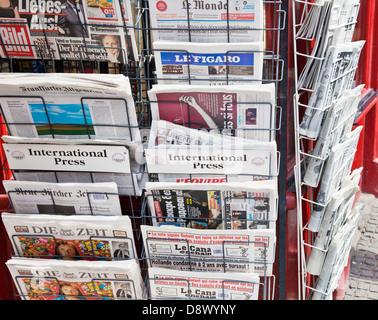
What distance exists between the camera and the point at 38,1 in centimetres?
120

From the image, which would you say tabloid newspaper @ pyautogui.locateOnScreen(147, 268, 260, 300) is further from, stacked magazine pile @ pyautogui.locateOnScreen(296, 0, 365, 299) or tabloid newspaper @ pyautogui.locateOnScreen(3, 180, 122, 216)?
stacked magazine pile @ pyautogui.locateOnScreen(296, 0, 365, 299)

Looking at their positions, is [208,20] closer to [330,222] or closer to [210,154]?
[210,154]

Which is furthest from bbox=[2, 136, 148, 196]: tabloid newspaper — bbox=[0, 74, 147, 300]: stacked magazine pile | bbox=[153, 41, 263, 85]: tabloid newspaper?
bbox=[153, 41, 263, 85]: tabloid newspaper

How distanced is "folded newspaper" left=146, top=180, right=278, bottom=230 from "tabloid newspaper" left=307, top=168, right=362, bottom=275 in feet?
1.22

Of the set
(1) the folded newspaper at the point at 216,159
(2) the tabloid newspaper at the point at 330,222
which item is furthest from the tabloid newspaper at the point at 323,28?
(2) the tabloid newspaper at the point at 330,222

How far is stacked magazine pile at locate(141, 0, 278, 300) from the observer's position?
1158 millimetres

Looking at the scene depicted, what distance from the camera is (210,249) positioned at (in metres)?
1.31

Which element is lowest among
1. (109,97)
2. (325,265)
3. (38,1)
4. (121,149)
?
(325,265)

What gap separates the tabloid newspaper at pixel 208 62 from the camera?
1146 mm

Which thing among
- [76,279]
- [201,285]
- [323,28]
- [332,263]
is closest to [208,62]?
[323,28]

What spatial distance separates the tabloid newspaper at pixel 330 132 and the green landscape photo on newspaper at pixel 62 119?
0.70 meters

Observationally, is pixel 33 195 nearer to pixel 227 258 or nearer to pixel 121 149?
pixel 121 149
